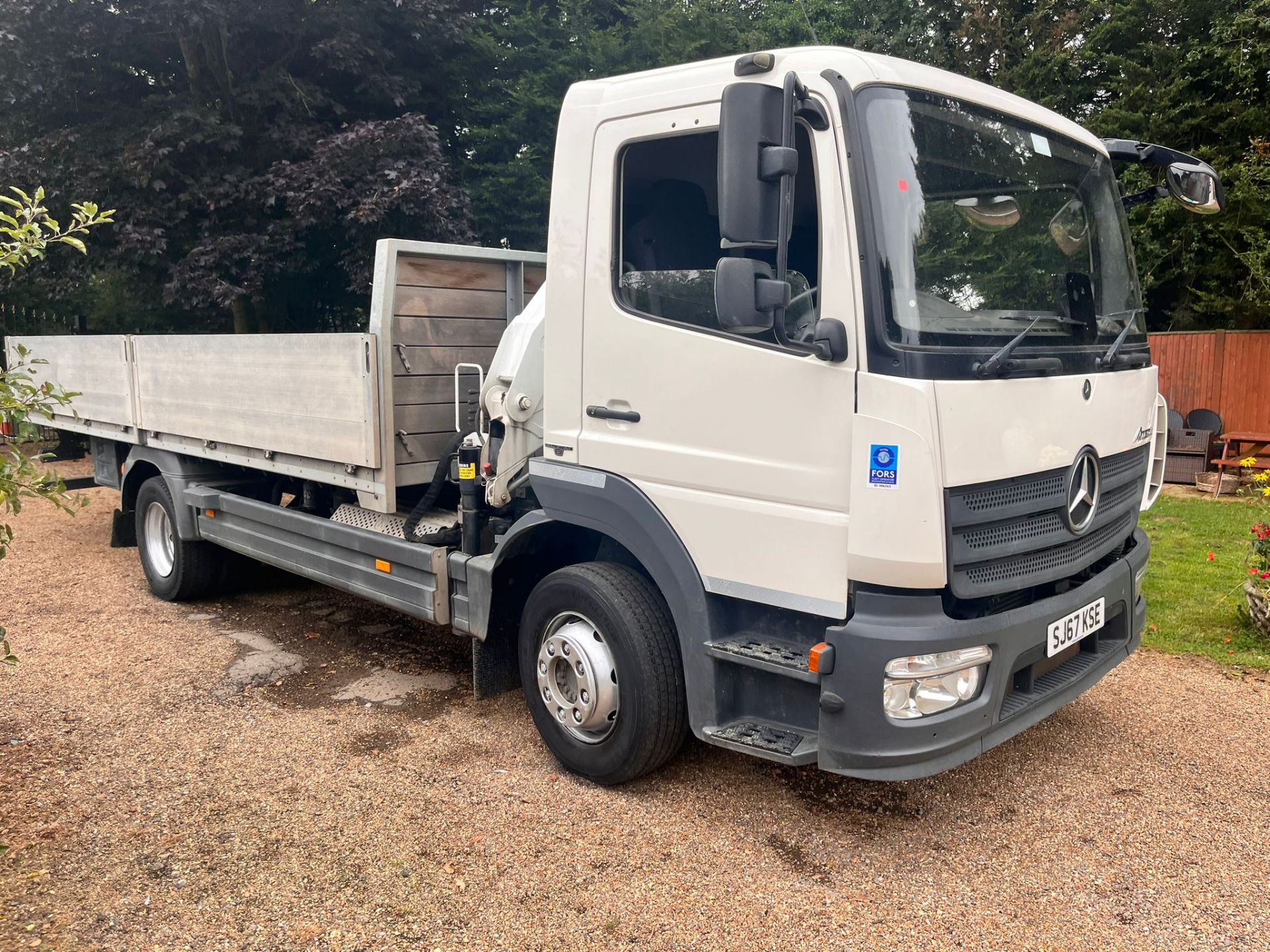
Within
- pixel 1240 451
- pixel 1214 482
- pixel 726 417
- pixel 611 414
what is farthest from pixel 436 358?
pixel 1240 451

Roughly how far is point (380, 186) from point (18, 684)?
756 centimetres

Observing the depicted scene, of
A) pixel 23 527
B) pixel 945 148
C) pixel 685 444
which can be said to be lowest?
pixel 23 527

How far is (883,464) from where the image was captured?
288 centimetres

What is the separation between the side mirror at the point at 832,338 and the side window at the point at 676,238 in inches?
5.5

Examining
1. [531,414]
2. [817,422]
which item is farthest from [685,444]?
[531,414]

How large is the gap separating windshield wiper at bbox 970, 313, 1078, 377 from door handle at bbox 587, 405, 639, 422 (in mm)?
1236

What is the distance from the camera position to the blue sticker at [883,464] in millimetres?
2863

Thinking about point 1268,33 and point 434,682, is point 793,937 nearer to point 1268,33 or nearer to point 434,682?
point 434,682

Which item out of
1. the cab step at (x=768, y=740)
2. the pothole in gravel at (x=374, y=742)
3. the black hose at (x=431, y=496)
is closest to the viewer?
the cab step at (x=768, y=740)

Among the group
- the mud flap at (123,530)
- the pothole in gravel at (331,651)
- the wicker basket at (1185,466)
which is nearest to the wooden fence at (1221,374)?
the wicker basket at (1185,466)

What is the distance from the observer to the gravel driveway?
2984 mm

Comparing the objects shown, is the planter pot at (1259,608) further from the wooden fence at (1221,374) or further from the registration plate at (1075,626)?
the wooden fence at (1221,374)

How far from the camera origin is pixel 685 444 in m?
3.45

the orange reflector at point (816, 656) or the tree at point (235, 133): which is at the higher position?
the tree at point (235, 133)
